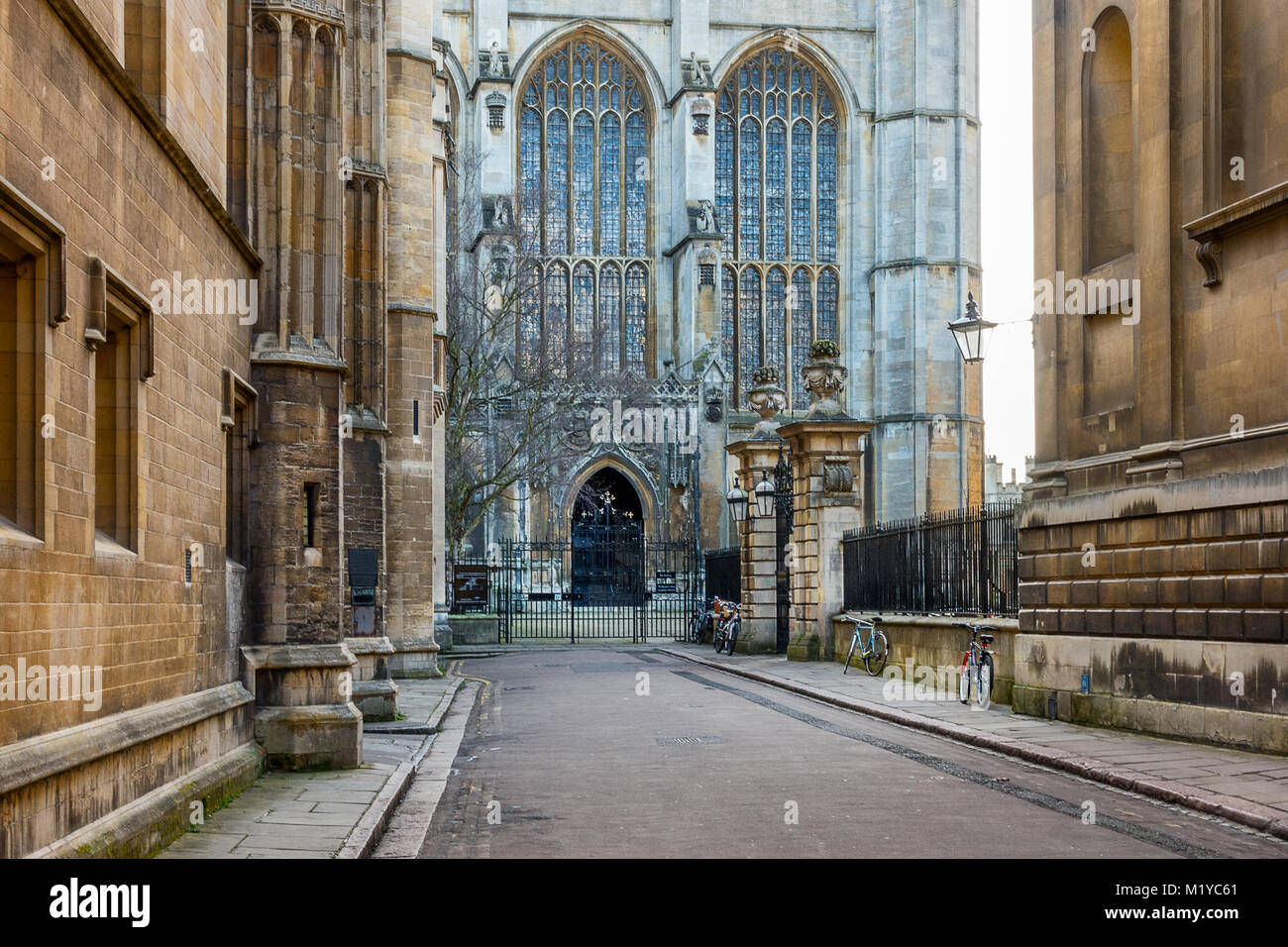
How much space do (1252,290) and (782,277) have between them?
131 ft

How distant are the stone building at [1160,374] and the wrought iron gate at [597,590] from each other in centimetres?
1963

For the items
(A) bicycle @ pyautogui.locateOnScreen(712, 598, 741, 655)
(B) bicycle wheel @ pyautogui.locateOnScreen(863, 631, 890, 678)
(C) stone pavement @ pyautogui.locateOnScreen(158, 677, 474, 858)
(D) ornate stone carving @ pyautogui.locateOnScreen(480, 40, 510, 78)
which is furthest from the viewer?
(D) ornate stone carving @ pyautogui.locateOnScreen(480, 40, 510, 78)

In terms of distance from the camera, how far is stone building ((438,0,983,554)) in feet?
160

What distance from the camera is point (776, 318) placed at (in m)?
52.3

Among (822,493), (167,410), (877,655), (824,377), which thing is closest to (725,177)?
(824,377)

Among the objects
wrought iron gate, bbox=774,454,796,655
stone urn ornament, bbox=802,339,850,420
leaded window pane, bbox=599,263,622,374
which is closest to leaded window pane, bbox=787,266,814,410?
leaded window pane, bbox=599,263,622,374

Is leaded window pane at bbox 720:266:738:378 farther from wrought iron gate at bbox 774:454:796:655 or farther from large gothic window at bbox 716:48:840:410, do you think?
wrought iron gate at bbox 774:454:796:655

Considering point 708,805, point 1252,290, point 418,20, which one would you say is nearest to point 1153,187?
point 1252,290

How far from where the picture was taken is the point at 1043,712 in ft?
49.3

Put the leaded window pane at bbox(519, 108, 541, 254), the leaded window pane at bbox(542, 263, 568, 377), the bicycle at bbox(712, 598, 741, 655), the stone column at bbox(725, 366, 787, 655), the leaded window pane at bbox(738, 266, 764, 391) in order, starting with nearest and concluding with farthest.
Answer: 1. the stone column at bbox(725, 366, 787, 655)
2. the bicycle at bbox(712, 598, 741, 655)
3. the leaded window pane at bbox(542, 263, 568, 377)
4. the leaded window pane at bbox(519, 108, 541, 254)
5. the leaded window pane at bbox(738, 266, 764, 391)

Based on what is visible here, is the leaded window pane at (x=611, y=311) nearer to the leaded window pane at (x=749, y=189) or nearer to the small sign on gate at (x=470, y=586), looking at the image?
the leaded window pane at (x=749, y=189)

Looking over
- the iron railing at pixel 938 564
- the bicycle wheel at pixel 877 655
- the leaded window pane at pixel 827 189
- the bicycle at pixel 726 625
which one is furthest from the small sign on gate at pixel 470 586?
the leaded window pane at pixel 827 189

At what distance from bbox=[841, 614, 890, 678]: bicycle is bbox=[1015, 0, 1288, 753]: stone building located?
581 cm

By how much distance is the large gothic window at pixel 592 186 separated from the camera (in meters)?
51.0
